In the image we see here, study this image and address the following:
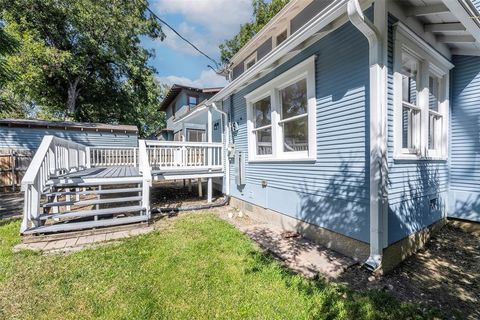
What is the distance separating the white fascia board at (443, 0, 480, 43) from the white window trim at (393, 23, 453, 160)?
490 mm

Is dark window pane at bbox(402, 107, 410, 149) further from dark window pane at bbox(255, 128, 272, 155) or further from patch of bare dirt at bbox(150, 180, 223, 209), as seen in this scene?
patch of bare dirt at bbox(150, 180, 223, 209)

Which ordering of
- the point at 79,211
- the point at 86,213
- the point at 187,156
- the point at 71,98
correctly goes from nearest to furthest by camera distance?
the point at 86,213, the point at 79,211, the point at 187,156, the point at 71,98

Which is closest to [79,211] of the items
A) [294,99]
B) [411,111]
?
[294,99]

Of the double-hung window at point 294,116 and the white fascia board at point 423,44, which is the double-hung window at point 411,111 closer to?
the white fascia board at point 423,44

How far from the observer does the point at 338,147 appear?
3717 millimetres

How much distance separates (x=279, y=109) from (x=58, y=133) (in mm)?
13590

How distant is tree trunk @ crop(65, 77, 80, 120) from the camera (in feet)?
58.2

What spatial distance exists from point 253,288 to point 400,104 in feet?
10.6

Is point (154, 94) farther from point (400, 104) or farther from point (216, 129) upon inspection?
point (400, 104)

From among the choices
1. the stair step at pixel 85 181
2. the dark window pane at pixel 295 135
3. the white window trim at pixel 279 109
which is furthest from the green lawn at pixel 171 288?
the dark window pane at pixel 295 135

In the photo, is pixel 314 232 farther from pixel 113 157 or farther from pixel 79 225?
pixel 113 157

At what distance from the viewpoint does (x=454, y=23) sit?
3.71 m

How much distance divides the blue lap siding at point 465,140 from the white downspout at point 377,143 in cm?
275

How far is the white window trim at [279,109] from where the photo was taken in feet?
13.7
